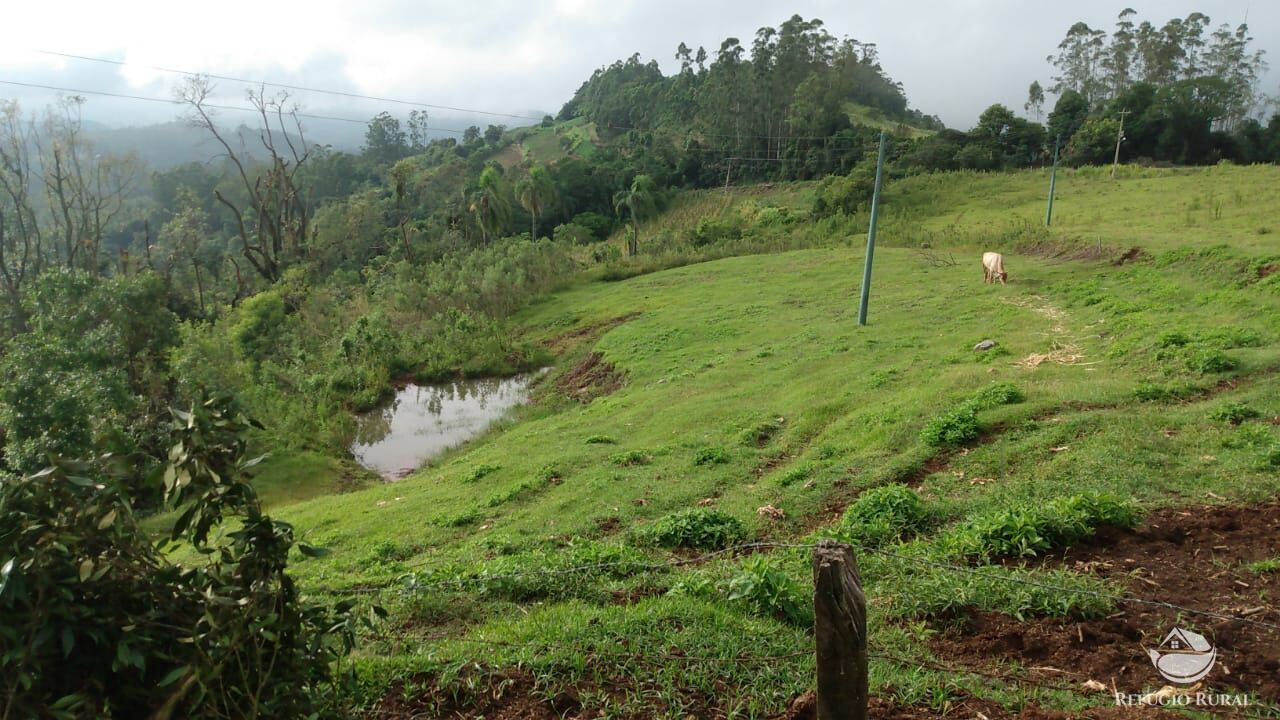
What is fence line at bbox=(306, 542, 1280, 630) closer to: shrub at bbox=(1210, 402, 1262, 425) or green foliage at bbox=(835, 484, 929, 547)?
green foliage at bbox=(835, 484, 929, 547)

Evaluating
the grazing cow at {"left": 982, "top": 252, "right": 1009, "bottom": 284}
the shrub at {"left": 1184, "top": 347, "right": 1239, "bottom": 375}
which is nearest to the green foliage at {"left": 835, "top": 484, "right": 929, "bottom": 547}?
the shrub at {"left": 1184, "top": 347, "right": 1239, "bottom": 375}

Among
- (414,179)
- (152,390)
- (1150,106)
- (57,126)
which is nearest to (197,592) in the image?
(152,390)

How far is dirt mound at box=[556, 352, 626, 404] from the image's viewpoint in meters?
24.8

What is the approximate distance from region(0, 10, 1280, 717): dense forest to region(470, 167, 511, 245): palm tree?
0.41m

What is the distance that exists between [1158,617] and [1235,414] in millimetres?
5886

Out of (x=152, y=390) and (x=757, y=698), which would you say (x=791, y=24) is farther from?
(x=757, y=698)

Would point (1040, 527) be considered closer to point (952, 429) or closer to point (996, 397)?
point (952, 429)

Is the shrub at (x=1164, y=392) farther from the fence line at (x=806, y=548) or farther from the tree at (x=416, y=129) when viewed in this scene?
the tree at (x=416, y=129)

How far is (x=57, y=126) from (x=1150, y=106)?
7730 centimetres

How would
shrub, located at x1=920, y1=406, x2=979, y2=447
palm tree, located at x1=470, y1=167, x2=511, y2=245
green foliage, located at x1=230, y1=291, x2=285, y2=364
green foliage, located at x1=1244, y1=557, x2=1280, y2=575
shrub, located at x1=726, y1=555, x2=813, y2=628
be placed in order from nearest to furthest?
1. shrub, located at x1=726, y1=555, x2=813, y2=628
2. green foliage, located at x1=1244, y1=557, x2=1280, y2=575
3. shrub, located at x1=920, y1=406, x2=979, y2=447
4. green foliage, located at x1=230, y1=291, x2=285, y2=364
5. palm tree, located at x1=470, y1=167, x2=511, y2=245

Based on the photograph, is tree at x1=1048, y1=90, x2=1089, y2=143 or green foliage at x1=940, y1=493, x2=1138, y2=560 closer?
green foliage at x1=940, y1=493, x2=1138, y2=560

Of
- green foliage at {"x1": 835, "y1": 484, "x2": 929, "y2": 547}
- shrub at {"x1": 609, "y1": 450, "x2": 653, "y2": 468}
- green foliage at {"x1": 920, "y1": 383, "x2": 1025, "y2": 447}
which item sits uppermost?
green foliage at {"x1": 920, "y1": 383, "x2": 1025, "y2": 447}

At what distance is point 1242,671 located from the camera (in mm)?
4594

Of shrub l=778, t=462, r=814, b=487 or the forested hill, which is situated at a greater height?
the forested hill
